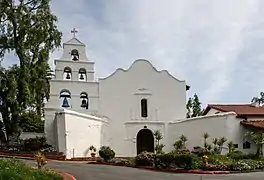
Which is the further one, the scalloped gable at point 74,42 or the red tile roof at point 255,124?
the scalloped gable at point 74,42

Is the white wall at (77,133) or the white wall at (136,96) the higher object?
the white wall at (136,96)

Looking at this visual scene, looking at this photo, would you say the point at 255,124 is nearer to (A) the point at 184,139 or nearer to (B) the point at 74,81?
(A) the point at 184,139

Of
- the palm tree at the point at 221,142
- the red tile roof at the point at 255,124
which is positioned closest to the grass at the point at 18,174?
the palm tree at the point at 221,142

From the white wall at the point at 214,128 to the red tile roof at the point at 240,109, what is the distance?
4.10 feet

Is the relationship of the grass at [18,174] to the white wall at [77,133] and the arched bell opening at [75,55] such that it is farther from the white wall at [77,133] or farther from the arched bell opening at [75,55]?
the arched bell opening at [75,55]

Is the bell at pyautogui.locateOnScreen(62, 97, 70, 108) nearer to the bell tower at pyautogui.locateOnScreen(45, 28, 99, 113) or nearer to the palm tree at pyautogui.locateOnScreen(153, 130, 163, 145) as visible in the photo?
the bell tower at pyautogui.locateOnScreen(45, 28, 99, 113)

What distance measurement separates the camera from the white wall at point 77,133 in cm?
2991

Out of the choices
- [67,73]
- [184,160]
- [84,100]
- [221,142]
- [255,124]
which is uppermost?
[67,73]

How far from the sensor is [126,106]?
121 feet

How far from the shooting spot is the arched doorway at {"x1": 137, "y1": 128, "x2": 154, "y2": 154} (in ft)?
121

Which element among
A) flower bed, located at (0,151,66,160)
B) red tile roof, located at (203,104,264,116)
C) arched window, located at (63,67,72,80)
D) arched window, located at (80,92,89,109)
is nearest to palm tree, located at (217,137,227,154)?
red tile roof, located at (203,104,264,116)

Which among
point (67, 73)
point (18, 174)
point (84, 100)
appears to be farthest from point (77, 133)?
point (18, 174)

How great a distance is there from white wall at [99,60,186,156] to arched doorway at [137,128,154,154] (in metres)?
1.15

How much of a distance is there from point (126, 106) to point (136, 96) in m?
1.28
